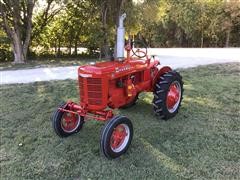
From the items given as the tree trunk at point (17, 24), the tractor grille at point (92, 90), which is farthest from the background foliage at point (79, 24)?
the tractor grille at point (92, 90)

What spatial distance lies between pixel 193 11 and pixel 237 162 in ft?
75.1

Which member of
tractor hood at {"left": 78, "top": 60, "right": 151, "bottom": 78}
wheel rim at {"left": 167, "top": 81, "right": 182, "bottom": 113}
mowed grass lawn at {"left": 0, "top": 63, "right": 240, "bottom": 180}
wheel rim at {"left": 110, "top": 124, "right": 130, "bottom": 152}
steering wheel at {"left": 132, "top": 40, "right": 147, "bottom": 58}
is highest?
steering wheel at {"left": 132, "top": 40, "right": 147, "bottom": 58}

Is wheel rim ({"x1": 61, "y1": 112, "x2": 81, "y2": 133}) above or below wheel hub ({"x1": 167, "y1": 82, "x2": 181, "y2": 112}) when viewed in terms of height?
below

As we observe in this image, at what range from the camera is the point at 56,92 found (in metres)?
6.94

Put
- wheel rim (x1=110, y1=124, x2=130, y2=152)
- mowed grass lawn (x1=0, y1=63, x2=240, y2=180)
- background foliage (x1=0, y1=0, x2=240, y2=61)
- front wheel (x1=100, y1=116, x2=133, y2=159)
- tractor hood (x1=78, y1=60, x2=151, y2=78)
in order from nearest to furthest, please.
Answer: mowed grass lawn (x1=0, y1=63, x2=240, y2=180)
front wheel (x1=100, y1=116, x2=133, y2=159)
wheel rim (x1=110, y1=124, x2=130, y2=152)
tractor hood (x1=78, y1=60, x2=151, y2=78)
background foliage (x1=0, y1=0, x2=240, y2=61)

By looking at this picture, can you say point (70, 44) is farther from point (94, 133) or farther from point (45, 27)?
point (94, 133)

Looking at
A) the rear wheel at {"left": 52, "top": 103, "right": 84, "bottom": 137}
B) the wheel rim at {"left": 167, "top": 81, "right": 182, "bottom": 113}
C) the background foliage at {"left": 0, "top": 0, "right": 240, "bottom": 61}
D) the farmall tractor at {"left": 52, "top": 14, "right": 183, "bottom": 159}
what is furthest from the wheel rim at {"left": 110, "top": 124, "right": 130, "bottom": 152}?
the background foliage at {"left": 0, "top": 0, "right": 240, "bottom": 61}

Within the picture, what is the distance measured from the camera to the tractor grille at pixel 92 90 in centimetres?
415

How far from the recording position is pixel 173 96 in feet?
17.2

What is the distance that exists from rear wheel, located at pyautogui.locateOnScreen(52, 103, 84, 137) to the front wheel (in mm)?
860

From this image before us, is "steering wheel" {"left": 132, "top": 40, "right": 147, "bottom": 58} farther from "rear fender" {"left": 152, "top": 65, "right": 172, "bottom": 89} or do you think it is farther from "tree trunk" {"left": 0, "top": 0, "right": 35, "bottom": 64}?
"tree trunk" {"left": 0, "top": 0, "right": 35, "bottom": 64}

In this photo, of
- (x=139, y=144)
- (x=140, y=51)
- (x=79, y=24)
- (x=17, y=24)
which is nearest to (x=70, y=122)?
(x=139, y=144)

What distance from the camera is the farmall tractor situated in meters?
4.00

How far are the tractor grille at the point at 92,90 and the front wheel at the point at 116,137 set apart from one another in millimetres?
441
